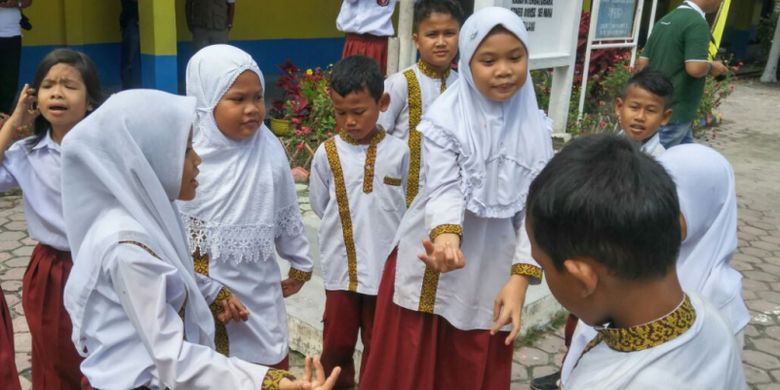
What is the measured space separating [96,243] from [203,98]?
0.76 metres

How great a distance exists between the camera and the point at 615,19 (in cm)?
678

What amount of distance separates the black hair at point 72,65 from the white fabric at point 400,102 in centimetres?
123

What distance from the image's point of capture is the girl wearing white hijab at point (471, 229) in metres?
2.14

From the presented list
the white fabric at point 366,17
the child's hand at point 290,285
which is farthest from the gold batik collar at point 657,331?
the white fabric at point 366,17

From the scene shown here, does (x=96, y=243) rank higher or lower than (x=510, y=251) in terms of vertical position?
higher

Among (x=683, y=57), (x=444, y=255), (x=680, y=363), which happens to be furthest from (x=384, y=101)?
(x=683, y=57)

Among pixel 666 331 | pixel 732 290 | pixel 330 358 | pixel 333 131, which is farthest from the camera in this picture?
pixel 333 131

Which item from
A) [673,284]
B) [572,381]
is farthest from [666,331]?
[572,381]

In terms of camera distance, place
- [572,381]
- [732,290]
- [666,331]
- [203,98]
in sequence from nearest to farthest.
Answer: [666,331] < [572,381] < [732,290] < [203,98]

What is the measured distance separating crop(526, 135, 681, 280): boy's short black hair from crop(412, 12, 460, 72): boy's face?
2.09 m

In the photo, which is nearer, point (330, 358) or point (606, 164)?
point (606, 164)

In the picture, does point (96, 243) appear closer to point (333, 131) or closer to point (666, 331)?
point (666, 331)

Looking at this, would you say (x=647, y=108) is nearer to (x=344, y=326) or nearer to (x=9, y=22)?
(x=344, y=326)

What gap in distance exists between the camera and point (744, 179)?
7.34 meters
